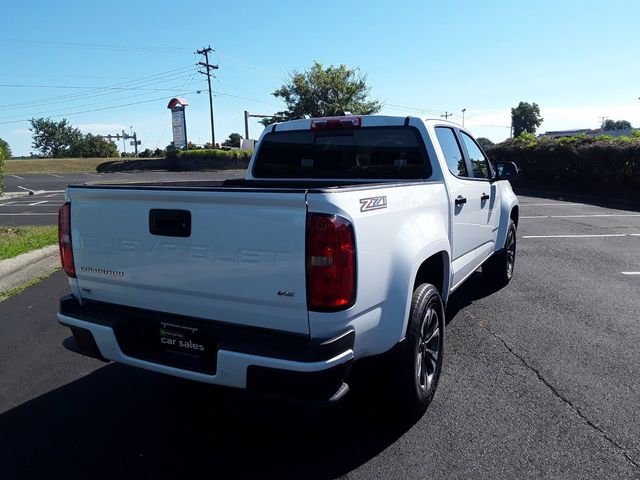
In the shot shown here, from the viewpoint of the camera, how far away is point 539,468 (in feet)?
8.86

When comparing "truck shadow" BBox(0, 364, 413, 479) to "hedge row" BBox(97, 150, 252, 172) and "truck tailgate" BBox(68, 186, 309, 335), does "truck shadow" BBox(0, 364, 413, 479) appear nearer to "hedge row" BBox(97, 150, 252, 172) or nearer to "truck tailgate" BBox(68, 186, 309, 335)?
"truck tailgate" BBox(68, 186, 309, 335)

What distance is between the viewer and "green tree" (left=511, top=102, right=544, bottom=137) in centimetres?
8838

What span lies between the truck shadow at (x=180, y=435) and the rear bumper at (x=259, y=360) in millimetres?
541

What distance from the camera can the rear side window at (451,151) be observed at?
4316mm

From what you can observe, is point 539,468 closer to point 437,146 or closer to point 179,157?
point 437,146

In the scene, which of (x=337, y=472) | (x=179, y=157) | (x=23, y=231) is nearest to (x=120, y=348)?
(x=337, y=472)

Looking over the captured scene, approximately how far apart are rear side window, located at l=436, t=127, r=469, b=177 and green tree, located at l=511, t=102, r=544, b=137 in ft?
300

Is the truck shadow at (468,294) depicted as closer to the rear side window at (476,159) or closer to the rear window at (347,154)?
the rear side window at (476,159)

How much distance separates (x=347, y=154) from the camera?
14.5 ft

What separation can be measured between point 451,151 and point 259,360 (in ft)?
9.47

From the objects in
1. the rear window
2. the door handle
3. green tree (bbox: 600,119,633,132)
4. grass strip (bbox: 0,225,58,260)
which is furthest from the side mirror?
green tree (bbox: 600,119,633,132)

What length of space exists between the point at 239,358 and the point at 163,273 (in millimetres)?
699

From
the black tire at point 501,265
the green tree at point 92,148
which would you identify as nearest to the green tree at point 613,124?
the green tree at point 92,148

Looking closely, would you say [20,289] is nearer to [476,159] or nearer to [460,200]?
[460,200]
